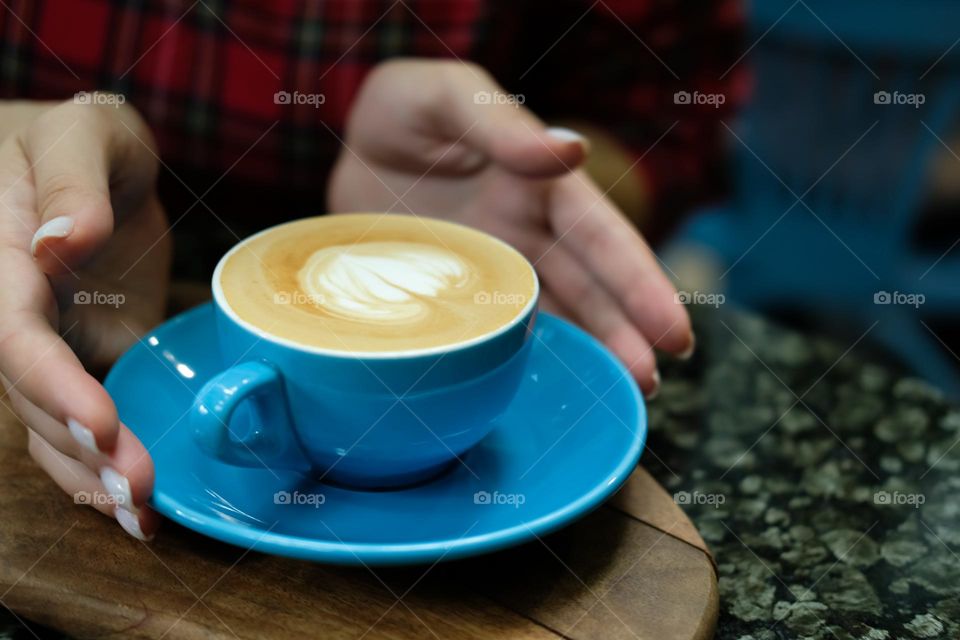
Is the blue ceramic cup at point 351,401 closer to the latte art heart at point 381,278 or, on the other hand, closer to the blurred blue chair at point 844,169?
the latte art heart at point 381,278

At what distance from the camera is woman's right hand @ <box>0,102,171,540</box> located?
613 millimetres

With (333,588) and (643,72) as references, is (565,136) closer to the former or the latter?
(333,588)

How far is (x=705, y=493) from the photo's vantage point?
2.64 ft

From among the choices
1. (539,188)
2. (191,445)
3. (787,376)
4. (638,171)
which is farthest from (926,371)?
(191,445)

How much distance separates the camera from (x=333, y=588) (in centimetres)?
63

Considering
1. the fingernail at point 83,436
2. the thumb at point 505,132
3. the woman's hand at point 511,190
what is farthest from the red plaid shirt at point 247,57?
the fingernail at point 83,436

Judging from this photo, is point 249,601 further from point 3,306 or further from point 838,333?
point 838,333

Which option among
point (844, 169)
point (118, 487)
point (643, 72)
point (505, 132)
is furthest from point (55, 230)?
point (844, 169)

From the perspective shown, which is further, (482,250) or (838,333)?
(838,333)

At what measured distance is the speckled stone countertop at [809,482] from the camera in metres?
0.69

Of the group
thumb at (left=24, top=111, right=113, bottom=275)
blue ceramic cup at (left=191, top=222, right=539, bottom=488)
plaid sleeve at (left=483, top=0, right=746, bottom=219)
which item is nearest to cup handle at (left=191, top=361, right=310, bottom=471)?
blue ceramic cup at (left=191, top=222, right=539, bottom=488)

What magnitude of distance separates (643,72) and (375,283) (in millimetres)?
1003

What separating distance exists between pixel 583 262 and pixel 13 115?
604 mm

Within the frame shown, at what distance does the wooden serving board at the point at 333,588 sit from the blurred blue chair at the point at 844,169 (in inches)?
58.7
